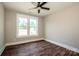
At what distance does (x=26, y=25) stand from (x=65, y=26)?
2.68m

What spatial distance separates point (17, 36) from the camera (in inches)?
160

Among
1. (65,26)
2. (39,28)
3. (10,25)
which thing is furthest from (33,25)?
(65,26)

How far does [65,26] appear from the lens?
338 cm

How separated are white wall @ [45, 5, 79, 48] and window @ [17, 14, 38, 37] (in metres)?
1.23

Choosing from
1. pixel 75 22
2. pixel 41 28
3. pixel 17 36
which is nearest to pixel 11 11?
pixel 17 36

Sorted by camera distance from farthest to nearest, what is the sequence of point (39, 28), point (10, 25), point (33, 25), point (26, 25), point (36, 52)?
point (39, 28) → point (33, 25) → point (26, 25) → point (10, 25) → point (36, 52)

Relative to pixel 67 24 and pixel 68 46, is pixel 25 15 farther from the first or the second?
pixel 68 46

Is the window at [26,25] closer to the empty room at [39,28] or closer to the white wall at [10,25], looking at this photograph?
the empty room at [39,28]

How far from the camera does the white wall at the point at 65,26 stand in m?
2.91

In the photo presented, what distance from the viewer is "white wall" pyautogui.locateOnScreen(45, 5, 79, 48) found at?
291 centimetres

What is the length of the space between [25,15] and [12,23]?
112cm

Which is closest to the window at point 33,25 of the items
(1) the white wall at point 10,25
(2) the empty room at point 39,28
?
(2) the empty room at point 39,28

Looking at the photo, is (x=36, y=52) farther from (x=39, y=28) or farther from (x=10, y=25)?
(x=39, y=28)

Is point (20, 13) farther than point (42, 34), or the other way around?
point (42, 34)
